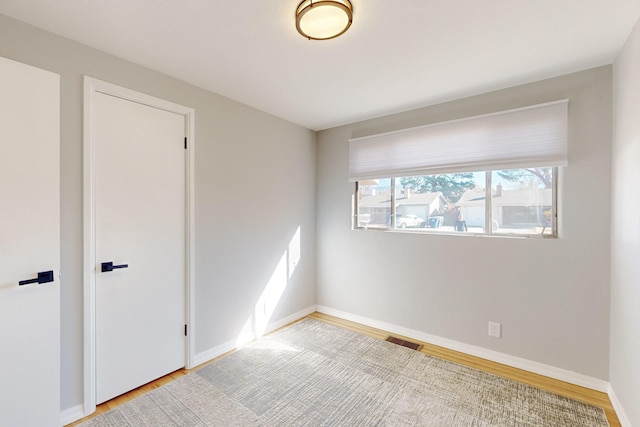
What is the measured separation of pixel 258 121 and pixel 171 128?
38.0 inches

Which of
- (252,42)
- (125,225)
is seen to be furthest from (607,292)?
(125,225)

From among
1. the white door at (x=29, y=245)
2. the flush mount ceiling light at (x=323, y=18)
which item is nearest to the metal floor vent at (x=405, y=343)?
the white door at (x=29, y=245)

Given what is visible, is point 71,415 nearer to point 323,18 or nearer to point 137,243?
point 137,243

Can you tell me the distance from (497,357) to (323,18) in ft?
9.95

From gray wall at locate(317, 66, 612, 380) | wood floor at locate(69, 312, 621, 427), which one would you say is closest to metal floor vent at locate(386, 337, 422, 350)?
wood floor at locate(69, 312, 621, 427)

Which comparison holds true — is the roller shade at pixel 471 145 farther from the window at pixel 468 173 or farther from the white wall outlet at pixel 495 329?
the white wall outlet at pixel 495 329

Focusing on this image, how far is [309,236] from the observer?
12.5 ft

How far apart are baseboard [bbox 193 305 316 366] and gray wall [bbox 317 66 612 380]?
0.73 meters

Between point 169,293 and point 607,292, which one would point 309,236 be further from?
point 607,292

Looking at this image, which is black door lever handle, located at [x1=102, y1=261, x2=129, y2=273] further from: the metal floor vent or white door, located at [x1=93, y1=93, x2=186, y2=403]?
the metal floor vent

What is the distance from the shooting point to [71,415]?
73.0 inches

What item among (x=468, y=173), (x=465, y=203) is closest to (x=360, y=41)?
(x=468, y=173)

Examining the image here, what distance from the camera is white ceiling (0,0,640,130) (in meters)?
1.54

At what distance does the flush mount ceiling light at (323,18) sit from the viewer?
1.44 m
